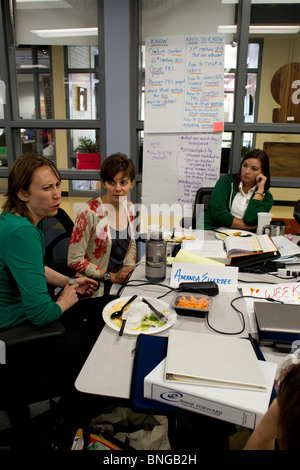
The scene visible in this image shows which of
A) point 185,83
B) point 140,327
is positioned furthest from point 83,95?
point 140,327

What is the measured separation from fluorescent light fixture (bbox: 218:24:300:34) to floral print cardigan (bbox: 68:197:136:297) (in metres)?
1.96

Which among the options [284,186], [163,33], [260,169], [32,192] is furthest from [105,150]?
[32,192]

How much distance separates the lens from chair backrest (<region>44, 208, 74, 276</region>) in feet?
5.86

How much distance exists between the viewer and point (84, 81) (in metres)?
3.32

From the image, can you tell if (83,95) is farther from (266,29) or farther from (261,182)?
(261,182)

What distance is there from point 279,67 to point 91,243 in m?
2.38

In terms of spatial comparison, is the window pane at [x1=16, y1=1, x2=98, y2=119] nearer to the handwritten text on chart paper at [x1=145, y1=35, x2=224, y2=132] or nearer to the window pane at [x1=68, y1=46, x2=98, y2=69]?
the window pane at [x1=68, y1=46, x2=98, y2=69]

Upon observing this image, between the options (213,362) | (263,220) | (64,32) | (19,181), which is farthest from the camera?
(64,32)

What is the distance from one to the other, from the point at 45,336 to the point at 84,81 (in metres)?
2.92

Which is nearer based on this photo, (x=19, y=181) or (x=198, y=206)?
(x=19, y=181)

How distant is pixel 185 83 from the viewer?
2.81m

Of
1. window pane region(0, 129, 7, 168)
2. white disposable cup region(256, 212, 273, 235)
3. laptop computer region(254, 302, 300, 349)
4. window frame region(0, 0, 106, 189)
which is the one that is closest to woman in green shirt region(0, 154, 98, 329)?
laptop computer region(254, 302, 300, 349)

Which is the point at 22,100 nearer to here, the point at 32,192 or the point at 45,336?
the point at 32,192

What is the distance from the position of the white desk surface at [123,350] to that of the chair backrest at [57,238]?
25.5 inches
